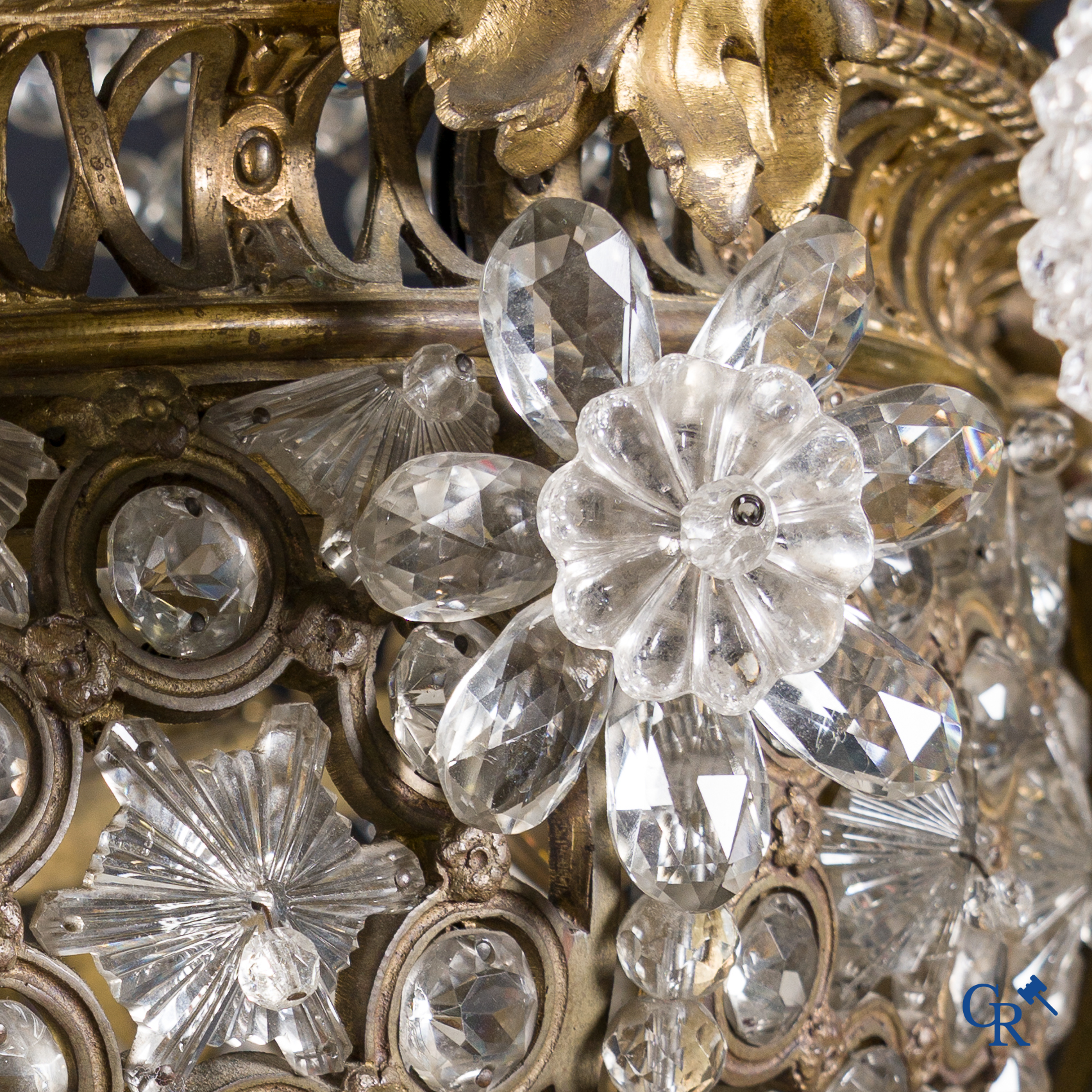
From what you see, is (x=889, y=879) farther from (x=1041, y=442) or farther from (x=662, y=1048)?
(x=1041, y=442)

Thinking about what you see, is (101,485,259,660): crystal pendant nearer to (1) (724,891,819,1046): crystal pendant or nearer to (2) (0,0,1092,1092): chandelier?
(2) (0,0,1092,1092): chandelier

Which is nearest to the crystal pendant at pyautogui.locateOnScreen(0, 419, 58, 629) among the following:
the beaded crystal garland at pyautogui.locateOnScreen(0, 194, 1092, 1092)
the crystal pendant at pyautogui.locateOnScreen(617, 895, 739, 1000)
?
the beaded crystal garland at pyautogui.locateOnScreen(0, 194, 1092, 1092)

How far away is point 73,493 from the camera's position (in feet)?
1.19

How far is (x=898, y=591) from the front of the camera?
1.53 feet

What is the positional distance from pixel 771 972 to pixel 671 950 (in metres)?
0.06

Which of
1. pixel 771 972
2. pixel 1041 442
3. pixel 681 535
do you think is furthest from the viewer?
pixel 1041 442

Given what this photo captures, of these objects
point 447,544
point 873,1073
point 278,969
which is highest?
point 447,544

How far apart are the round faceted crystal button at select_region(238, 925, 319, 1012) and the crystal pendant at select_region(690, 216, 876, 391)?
202 millimetres

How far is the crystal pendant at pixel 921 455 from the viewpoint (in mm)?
380

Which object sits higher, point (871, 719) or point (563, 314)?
point (563, 314)

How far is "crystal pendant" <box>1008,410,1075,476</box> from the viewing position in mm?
626

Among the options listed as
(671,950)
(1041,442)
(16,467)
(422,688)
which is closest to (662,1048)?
(671,950)

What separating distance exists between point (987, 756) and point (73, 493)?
0.38m

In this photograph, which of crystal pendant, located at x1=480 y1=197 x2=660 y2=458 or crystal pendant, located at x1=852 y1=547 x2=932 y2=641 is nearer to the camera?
crystal pendant, located at x1=480 y1=197 x2=660 y2=458
